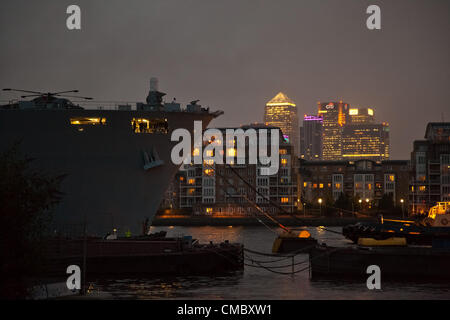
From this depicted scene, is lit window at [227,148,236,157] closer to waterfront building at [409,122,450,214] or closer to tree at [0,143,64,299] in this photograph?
waterfront building at [409,122,450,214]

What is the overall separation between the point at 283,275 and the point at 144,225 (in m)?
11.2

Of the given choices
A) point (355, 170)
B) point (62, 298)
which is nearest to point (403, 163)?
point (355, 170)

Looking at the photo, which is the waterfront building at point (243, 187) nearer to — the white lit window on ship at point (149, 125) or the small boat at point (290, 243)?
the small boat at point (290, 243)

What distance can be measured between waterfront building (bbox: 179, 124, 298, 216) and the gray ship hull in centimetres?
9822

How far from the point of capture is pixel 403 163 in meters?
177

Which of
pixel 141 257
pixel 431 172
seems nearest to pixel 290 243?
pixel 141 257

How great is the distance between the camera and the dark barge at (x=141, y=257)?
4178 centimetres

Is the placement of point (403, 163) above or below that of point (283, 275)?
above

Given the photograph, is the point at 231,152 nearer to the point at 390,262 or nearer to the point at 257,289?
the point at 390,262

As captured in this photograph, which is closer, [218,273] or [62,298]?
[62,298]

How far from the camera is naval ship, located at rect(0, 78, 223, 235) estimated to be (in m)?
46.8

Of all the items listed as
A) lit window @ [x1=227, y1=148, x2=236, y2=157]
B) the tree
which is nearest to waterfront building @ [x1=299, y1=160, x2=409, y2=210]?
lit window @ [x1=227, y1=148, x2=236, y2=157]
